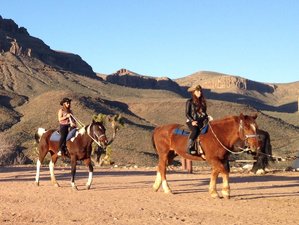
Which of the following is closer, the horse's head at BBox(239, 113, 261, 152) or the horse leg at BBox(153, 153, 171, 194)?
the horse's head at BBox(239, 113, 261, 152)

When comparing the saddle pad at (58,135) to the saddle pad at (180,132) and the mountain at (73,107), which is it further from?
the mountain at (73,107)

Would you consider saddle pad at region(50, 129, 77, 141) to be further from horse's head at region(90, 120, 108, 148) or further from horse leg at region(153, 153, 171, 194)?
horse leg at region(153, 153, 171, 194)

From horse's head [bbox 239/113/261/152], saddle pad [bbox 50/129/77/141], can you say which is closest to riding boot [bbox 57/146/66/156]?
saddle pad [bbox 50/129/77/141]

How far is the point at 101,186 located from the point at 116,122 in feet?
108

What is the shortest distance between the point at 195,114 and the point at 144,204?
2.92m

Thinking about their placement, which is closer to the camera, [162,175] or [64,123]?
[162,175]

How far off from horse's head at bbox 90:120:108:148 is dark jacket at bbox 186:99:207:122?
2.86 metres

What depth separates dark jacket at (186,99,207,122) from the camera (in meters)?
14.9

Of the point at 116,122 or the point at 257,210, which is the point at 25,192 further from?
the point at 116,122

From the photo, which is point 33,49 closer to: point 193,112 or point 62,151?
point 62,151

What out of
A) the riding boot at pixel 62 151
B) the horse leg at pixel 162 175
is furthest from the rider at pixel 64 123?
the horse leg at pixel 162 175

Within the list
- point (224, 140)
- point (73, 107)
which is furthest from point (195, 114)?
point (73, 107)

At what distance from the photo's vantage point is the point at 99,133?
16672mm

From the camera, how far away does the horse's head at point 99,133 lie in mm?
16562
